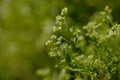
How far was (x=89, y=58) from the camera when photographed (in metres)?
1.77

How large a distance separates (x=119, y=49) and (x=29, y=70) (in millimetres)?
1847

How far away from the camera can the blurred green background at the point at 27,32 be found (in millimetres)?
3467

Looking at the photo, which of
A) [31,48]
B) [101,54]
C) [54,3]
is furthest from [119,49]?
[31,48]

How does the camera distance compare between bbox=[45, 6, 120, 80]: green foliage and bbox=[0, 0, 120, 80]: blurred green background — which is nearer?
bbox=[45, 6, 120, 80]: green foliage

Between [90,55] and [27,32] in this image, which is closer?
[90,55]

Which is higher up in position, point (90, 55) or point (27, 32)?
point (27, 32)

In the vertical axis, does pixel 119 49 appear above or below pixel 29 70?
below

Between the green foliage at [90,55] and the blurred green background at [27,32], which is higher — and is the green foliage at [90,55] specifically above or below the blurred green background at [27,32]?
below

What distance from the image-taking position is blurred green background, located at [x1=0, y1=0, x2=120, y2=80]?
11.4ft

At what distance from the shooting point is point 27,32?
149 inches

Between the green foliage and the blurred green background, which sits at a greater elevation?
the blurred green background

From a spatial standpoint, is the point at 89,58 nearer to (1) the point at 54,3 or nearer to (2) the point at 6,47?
(1) the point at 54,3

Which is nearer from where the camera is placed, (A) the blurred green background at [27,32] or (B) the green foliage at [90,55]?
(B) the green foliage at [90,55]

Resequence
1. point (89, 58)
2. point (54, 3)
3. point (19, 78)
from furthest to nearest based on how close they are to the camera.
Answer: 1. point (19, 78)
2. point (54, 3)
3. point (89, 58)
